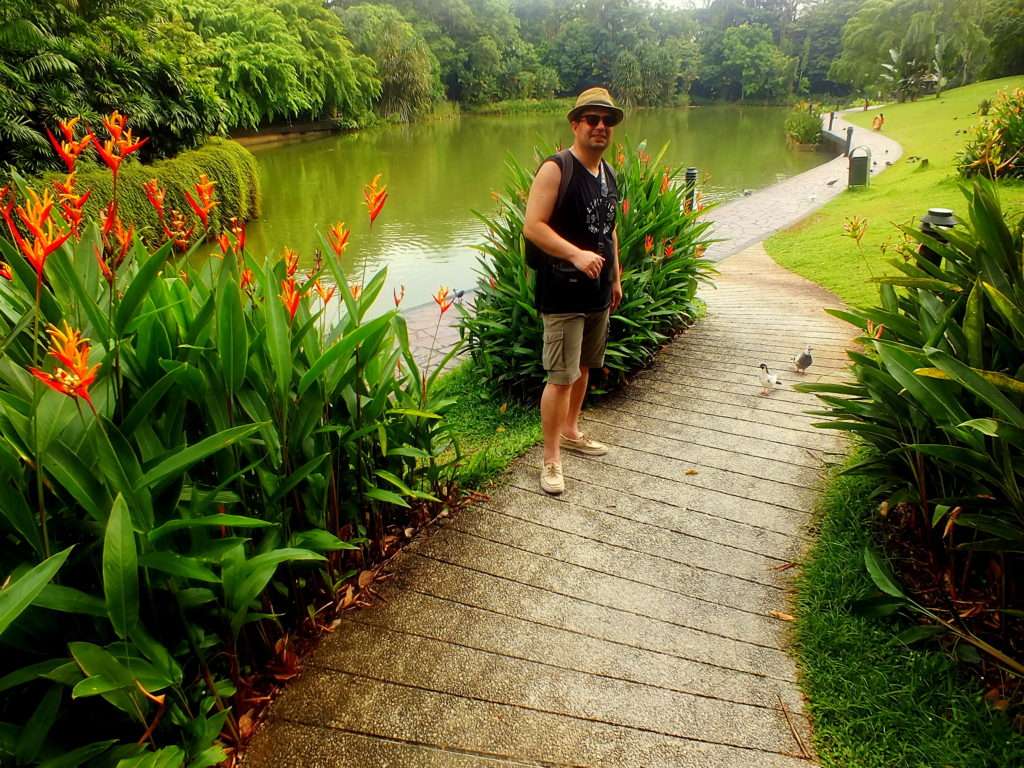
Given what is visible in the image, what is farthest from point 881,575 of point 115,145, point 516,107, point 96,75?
point 516,107

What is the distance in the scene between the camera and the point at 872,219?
8.71 metres

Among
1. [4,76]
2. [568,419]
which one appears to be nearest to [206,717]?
[568,419]

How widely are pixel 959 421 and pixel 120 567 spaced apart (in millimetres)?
1966

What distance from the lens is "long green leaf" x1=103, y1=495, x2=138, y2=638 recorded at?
112 centimetres

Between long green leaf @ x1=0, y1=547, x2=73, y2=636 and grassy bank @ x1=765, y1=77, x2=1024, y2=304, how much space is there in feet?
9.25

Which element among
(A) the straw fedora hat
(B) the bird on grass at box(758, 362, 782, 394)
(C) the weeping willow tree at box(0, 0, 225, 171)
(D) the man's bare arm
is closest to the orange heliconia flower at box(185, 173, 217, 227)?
(D) the man's bare arm

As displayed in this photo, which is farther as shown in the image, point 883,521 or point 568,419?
point 568,419

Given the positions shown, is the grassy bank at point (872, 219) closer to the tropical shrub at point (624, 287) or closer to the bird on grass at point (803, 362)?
the bird on grass at point (803, 362)

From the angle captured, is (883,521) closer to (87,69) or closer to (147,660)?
(147,660)

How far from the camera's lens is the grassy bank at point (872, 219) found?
624 centimetres

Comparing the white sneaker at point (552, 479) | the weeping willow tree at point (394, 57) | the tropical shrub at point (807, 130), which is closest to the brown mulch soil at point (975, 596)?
the white sneaker at point (552, 479)

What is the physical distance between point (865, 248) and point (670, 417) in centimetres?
520

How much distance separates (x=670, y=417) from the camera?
11.0 ft

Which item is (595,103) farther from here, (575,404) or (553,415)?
(575,404)
